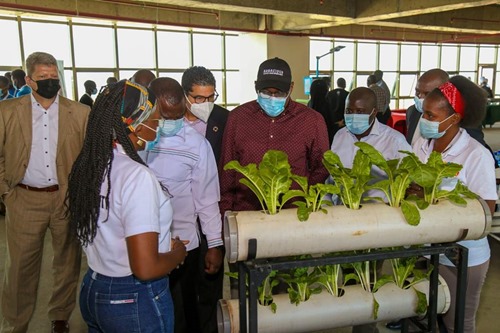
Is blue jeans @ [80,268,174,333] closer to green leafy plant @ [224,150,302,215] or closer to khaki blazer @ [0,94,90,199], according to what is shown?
green leafy plant @ [224,150,302,215]

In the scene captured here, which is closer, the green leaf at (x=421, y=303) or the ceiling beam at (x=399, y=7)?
the green leaf at (x=421, y=303)

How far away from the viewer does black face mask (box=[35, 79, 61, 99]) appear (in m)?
2.46

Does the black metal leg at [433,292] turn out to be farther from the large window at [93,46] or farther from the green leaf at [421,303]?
the large window at [93,46]

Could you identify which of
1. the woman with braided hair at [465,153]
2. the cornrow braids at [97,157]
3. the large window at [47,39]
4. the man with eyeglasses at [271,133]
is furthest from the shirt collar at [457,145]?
the large window at [47,39]

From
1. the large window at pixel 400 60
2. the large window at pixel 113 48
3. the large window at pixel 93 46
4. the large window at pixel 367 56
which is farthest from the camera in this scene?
the large window at pixel 367 56

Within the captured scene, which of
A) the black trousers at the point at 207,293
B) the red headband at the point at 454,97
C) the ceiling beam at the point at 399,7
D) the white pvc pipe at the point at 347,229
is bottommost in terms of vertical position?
the black trousers at the point at 207,293

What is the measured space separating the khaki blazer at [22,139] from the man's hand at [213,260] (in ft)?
3.14

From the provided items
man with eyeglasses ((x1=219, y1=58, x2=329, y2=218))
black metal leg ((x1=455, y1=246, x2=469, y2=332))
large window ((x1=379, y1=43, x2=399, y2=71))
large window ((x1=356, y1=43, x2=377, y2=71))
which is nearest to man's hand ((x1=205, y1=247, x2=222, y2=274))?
man with eyeglasses ((x1=219, y1=58, x2=329, y2=218))

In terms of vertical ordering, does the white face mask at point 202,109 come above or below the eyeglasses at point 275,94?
below

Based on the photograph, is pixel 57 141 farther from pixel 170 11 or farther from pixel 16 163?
pixel 170 11

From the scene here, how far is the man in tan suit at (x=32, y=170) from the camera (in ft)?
8.00

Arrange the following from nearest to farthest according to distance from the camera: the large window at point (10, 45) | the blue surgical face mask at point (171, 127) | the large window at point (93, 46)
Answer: the blue surgical face mask at point (171, 127)
the large window at point (10, 45)
the large window at point (93, 46)

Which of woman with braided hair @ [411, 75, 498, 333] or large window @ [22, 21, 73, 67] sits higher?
large window @ [22, 21, 73, 67]

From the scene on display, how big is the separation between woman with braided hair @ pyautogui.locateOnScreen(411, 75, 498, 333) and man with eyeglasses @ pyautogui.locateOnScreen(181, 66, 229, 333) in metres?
1.12
